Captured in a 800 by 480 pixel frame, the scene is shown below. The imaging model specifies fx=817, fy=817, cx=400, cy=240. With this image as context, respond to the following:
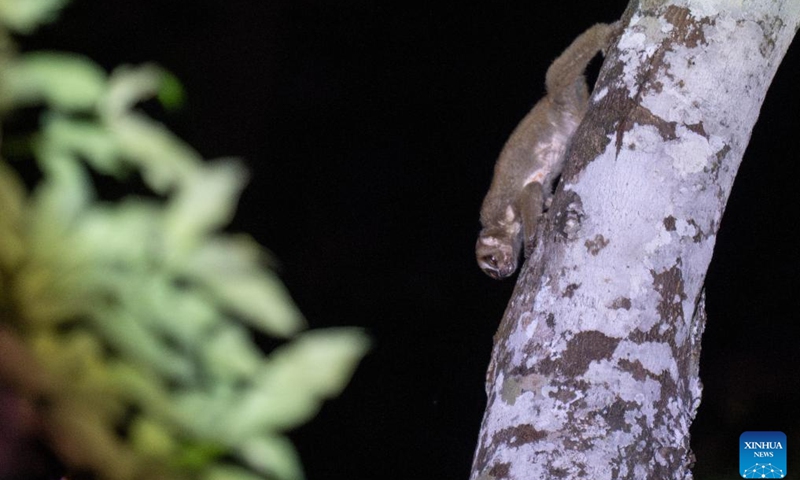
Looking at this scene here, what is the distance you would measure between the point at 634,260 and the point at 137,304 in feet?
4.19

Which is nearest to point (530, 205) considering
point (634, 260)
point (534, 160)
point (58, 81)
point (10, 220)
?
point (534, 160)

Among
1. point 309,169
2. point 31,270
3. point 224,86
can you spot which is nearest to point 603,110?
point 31,270

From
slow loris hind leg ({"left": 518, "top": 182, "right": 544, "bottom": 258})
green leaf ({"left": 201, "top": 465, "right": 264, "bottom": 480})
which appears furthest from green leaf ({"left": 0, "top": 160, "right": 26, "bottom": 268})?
slow loris hind leg ({"left": 518, "top": 182, "right": 544, "bottom": 258})

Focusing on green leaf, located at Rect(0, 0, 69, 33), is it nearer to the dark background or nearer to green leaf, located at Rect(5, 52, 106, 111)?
green leaf, located at Rect(5, 52, 106, 111)

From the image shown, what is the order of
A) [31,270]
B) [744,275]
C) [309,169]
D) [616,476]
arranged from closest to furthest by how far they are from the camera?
[31,270]
[616,476]
[309,169]
[744,275]

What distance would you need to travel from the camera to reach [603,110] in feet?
7.61

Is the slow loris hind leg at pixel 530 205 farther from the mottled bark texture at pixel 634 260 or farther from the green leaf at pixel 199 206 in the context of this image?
the green leaf at pixel 199 206

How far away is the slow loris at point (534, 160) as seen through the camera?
419 centimetres

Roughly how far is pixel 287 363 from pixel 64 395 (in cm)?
35

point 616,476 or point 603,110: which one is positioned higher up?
point 603,110

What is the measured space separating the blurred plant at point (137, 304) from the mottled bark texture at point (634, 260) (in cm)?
72

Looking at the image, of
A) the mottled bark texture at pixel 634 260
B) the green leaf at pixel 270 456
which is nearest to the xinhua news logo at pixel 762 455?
the mottled bark texture at pixel 634 260

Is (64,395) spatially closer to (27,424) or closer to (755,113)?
(27,424)

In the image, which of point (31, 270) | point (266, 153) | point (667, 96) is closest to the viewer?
point (31, 270)
